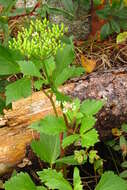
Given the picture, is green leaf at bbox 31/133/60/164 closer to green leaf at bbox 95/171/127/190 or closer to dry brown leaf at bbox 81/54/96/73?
green leaf at bbox 95/171/127/190

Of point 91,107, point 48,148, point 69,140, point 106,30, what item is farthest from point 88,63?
point 69,140

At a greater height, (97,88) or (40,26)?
(40,26)

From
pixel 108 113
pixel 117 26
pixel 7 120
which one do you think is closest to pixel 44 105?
pixel 7 120

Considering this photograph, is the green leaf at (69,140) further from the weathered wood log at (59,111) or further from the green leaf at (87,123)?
the weathered wood log at (59,111)

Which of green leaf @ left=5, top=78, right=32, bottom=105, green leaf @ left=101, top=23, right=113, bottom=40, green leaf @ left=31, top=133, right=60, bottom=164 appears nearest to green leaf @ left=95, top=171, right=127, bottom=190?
green leaf @ left=31, top=133, right=60, bottom=164

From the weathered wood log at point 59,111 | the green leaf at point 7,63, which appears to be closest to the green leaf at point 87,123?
the green leaf at point 7,63

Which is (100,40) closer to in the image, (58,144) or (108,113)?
(108,113)
